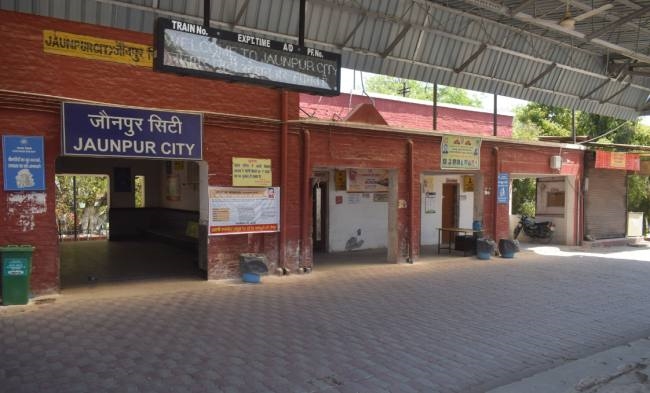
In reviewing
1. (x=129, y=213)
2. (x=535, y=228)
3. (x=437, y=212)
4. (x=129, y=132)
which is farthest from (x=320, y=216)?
(x=535, y=228)

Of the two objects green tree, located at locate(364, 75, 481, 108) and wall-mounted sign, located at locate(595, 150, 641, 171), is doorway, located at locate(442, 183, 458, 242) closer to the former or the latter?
wall-mounted sign, located at locate(595, 150, 641, 171)

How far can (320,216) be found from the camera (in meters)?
15.0

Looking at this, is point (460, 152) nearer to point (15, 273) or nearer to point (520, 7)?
point (520, 7)

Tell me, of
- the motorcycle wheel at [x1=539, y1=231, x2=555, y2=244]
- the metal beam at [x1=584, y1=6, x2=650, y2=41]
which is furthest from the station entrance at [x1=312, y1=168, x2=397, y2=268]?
the metal beam at [x1=584, y1=6, x2=650, y2=41]

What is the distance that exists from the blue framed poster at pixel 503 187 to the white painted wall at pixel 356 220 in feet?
11.2

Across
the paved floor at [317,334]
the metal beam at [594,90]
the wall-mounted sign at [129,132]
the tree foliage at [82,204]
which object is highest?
the metal beam at [594,90]

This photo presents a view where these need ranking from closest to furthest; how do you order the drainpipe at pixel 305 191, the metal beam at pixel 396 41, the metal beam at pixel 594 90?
1. the metal beam at pixel 396 41
2. the drainpipe at pixel 305 191
3. the metal beam at pixel 594 90

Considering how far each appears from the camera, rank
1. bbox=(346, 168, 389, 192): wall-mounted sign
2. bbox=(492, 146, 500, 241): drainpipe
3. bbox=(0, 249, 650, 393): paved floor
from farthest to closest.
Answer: bbox=(346, 168, 389, 192): wall-mounted sign < bbox=(492, 146, 500, 241): drainpipe < bbox=(0, 249, 650, 393): paved floor

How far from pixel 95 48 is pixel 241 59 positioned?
12.8ft

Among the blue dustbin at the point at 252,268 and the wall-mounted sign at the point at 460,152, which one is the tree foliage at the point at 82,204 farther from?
the wall-mounted sign at the point at 460,152

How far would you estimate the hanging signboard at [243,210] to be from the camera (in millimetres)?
9625

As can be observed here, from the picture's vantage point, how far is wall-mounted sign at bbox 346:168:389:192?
15.0m

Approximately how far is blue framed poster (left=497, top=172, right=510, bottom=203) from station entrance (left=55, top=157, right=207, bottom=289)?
844cm

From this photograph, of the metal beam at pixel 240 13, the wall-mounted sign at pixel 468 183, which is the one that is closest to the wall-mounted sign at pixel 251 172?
the metal beam at pixel 240 13
